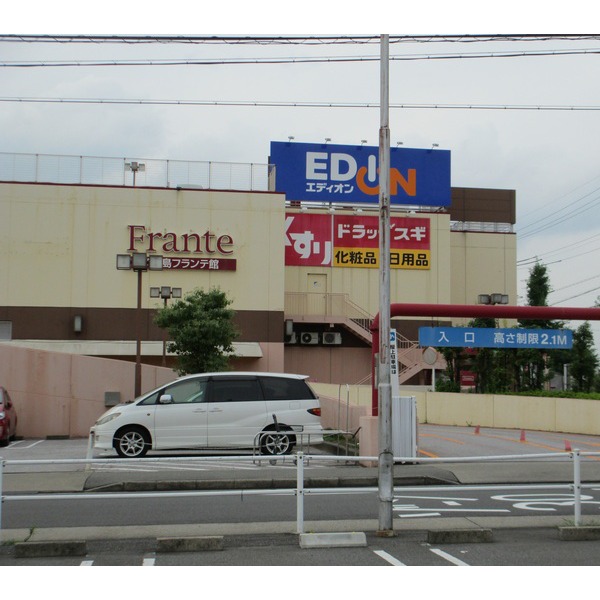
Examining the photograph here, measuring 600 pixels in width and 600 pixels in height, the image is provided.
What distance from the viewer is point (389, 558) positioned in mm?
8789

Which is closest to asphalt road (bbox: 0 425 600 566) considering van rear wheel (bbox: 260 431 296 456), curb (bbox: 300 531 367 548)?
curb (bbox: 300 531 367 548)

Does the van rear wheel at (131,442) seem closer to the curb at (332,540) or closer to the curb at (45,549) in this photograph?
the curb at (45,549)

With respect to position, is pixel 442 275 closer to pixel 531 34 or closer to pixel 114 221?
pixel 114 221

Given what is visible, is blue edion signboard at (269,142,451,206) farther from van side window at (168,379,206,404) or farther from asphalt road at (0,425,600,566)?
asphalt road at (0,425,600,566)

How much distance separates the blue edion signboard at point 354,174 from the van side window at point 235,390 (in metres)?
25.0

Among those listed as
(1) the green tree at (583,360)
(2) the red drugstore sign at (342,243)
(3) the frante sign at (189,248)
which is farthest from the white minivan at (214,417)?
(1) the green tree at (583,360)

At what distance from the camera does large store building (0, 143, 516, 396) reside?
37.2 m

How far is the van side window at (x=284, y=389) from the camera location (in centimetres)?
1912

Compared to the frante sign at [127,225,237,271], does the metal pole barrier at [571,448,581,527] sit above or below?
below

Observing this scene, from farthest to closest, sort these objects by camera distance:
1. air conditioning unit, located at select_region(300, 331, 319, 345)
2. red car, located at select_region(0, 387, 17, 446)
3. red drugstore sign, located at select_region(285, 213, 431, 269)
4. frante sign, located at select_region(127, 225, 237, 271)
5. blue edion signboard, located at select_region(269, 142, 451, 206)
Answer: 1. blue edion signboard, located at select_region(269, 142, 451, 206)
2. red drugstore sign, located at select_region(285, 213, 431, 269)
3. air conditioning unit, located at select_region(300, 331, 319, 345)
4. frante sign, located at select_region(127, 225, 237, 271)
5. red car, located at select_region(0, 387, 17, 446)

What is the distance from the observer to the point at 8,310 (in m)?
37.1

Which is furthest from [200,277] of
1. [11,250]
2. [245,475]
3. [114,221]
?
[245,475]

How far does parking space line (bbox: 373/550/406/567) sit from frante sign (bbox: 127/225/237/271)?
2993 centimetres

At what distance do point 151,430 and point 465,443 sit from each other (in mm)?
8921
